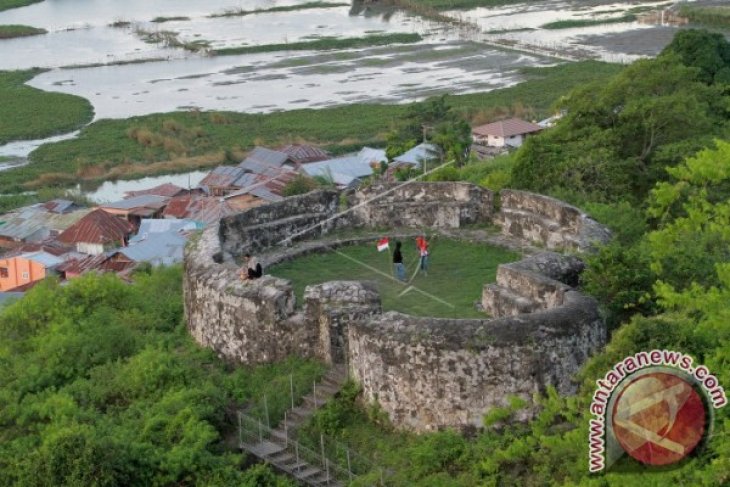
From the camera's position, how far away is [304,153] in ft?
154

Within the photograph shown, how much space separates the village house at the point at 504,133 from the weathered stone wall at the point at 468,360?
34.5 meters

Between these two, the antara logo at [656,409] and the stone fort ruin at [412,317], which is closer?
the antara logo at [656,409]

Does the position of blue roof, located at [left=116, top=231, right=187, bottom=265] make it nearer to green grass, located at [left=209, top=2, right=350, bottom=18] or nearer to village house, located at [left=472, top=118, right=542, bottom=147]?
village house, located at [left=472, top=118, right=542, bottom=147]

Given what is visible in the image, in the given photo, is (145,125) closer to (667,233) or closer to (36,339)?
(36,339)

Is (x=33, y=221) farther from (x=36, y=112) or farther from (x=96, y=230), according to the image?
(x=36, y=112)

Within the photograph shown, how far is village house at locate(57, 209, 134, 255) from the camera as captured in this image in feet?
121

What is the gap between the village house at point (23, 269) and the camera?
34.6m

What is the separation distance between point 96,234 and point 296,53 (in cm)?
4254

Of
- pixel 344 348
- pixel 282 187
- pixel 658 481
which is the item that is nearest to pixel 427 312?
pixel 344 348

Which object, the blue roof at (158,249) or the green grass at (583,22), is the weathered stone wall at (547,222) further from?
the green grass at (583,22)

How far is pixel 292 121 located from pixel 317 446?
146 ft

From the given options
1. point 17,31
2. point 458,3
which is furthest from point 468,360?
point 458,3

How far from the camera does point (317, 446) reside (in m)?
12.7

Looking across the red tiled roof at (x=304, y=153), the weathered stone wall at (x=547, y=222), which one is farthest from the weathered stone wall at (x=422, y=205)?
the red tiled roof at (x=304, y=153)
